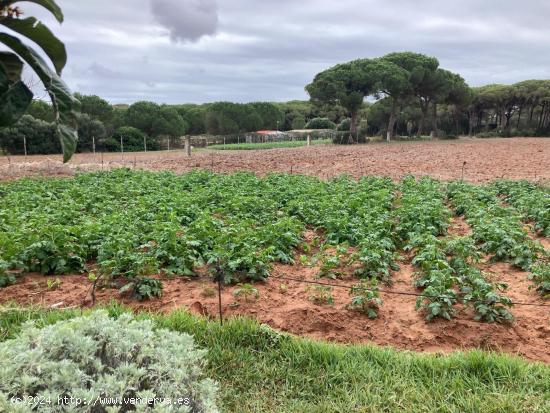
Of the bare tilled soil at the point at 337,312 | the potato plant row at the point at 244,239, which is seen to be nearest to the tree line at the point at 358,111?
the potato plant row at the point at 244,239

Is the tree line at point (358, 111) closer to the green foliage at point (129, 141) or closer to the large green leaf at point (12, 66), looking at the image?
the green foliage at point (129, 141)

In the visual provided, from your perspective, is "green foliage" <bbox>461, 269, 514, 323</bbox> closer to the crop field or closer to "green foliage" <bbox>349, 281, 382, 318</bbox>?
the crop field

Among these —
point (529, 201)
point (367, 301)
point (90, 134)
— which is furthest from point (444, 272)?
point (90, 134)

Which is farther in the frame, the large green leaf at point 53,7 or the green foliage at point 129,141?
the green foliage at point 129,141

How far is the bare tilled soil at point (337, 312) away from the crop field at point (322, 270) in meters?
0.01

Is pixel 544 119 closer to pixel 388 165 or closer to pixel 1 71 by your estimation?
pixel 388 165

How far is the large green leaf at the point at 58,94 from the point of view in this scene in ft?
5.02

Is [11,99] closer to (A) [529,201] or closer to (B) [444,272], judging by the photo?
(B) [444,272]

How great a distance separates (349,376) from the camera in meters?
3.58

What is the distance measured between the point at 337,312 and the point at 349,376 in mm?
1402

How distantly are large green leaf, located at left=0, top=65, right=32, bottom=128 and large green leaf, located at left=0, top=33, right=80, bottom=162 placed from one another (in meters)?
0.08

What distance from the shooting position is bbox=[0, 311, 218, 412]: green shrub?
1.83 metres

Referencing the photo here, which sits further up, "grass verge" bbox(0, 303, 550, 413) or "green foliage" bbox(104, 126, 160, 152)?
"green foliage" bbox(104, 126, 160, 152)

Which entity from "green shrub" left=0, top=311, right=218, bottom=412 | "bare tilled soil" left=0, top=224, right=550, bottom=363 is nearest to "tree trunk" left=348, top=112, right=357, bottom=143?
"bare tilled soil" left=0, top=224, right=550, bottom=363
